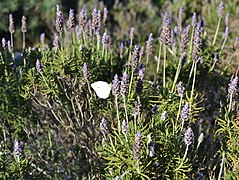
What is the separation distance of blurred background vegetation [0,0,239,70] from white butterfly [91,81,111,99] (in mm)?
3156

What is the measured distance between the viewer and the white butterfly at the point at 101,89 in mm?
2135

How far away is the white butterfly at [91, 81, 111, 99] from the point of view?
2.13m

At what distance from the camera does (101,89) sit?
215 cm

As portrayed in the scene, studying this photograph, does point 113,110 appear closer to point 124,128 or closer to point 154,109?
point 154,109

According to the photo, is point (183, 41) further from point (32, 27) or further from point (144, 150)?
point (32, 27)

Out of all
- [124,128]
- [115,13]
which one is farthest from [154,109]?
[115,13]

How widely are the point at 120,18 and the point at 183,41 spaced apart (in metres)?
4.22

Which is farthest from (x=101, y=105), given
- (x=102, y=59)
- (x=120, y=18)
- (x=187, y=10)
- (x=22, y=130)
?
(x=120, y=18)

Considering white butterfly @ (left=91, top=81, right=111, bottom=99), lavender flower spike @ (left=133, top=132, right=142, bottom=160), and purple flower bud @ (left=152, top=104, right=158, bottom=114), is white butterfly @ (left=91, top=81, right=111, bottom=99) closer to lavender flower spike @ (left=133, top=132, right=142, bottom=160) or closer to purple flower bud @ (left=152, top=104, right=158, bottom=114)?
purple flower bud @ (left=152, top=104, right=158, bottom=114)

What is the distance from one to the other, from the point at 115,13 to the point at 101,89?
4.45m

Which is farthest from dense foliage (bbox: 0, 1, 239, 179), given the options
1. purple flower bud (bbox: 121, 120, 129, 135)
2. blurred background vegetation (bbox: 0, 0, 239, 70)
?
blurred background vegetation (bbox: 0, 0, 239, 70)

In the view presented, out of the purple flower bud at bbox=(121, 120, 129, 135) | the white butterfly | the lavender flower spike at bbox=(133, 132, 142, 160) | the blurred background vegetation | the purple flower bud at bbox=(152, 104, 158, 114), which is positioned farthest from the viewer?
the blurred background vegetation

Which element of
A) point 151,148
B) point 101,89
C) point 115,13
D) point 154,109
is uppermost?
point 115,13

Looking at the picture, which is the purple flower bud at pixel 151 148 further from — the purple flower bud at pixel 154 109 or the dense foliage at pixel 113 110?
the purple flower bud at pixel 154 109
